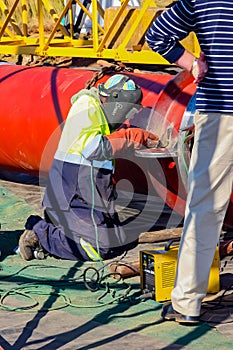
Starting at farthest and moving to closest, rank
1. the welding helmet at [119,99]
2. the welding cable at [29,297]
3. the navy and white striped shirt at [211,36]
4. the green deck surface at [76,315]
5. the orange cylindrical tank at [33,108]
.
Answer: the orange cylindrical tank at [33,108] → the welding helmet at [119,99] → the welding cable at [29,297] → the green deck surface at [76,315] → the navy and white striped shirt at [211,36]

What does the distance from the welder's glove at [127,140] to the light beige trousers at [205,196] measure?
4.53 feet

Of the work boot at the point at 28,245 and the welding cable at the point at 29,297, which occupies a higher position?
the welding cable at the point at 29,297

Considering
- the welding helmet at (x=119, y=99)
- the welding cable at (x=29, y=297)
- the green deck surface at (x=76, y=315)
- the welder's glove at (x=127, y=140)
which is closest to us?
the green deck surface at (x=76, y=315)

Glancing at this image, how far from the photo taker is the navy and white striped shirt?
4289 mm

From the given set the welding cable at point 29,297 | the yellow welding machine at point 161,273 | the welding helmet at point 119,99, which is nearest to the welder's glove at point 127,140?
the welding helmet at point 119,99

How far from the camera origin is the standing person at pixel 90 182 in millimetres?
5871

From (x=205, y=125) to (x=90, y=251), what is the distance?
175 centimetres

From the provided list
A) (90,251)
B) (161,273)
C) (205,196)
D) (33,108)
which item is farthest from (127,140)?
(33,108)

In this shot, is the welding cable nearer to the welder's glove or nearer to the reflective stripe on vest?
the reflective stripe on vest

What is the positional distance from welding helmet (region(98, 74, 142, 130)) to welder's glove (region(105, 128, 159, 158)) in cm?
20

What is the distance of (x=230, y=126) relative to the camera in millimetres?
4363

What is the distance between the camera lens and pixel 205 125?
14.4 feet

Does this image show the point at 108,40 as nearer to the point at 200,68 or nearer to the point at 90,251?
the point at 90,251

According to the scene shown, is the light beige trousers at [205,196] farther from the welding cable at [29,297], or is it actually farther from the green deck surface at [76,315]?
the welding cable at [29,297]
